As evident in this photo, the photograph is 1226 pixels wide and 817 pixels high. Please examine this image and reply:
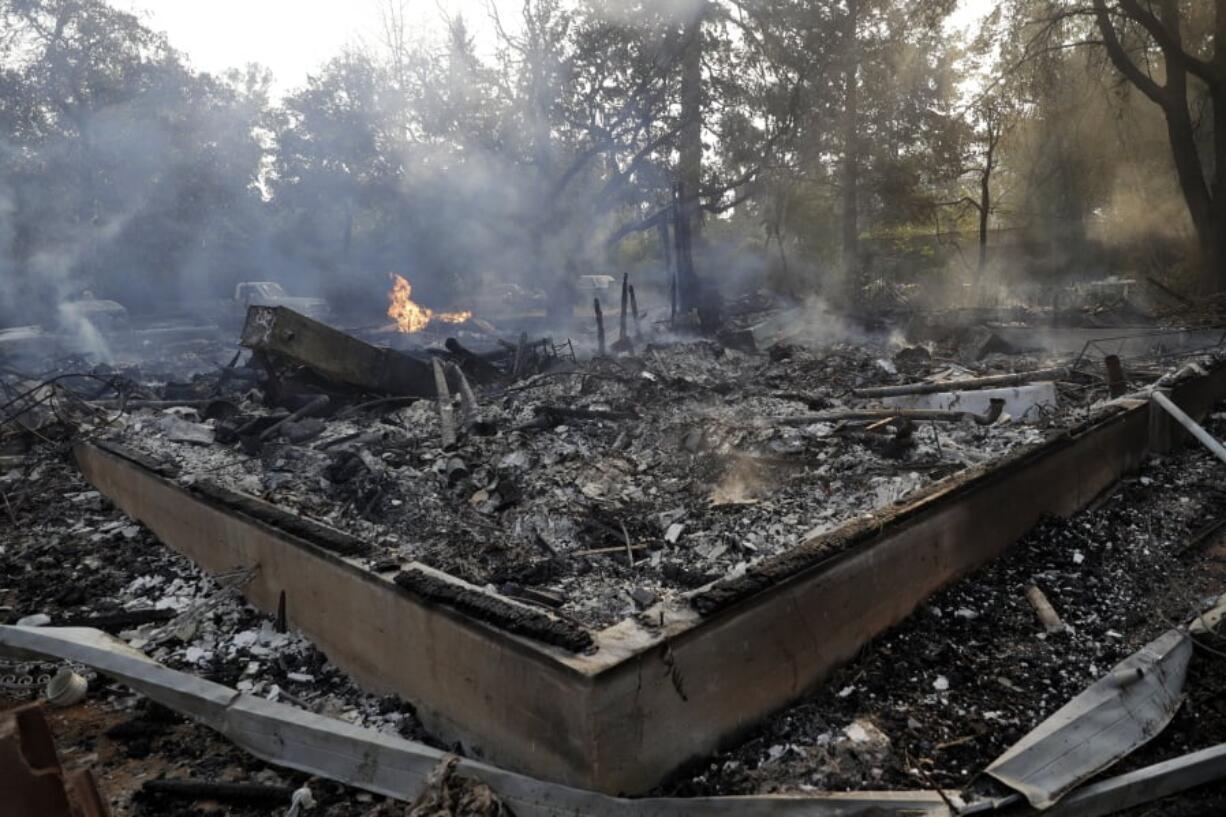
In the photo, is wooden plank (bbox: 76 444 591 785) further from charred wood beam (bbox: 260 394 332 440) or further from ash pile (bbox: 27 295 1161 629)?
charred wood beam (bbox: 260 394 332 440)

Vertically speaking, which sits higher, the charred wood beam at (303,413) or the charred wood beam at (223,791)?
the charred wood beam at (303,413)

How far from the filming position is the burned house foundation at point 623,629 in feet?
8.68

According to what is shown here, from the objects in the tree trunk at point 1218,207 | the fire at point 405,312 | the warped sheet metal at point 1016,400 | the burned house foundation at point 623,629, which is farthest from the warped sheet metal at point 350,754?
the tree trunk at point 1218,207

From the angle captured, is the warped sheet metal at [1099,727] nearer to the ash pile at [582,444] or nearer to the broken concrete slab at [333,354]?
the ash pile at [582,444]

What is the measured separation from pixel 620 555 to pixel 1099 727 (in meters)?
2.84

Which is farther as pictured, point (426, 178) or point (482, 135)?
point (426, 178)

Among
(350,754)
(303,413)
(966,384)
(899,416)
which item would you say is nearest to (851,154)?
(966,384)

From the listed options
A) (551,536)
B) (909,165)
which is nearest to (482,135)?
(909,165)

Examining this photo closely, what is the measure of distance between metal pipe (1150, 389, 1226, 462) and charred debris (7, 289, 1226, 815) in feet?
1.32

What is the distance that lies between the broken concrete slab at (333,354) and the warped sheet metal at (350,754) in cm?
599

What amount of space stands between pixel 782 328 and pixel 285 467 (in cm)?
1263

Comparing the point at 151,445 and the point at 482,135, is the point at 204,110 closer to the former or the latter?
the point at 482,135

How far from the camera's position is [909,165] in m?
21.3

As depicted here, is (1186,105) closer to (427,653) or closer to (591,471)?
(591,471)
